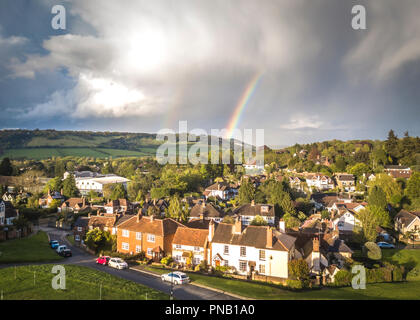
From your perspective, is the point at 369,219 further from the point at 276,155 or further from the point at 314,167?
the point at 276,155

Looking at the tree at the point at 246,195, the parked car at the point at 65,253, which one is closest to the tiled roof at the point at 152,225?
the parked car at the point at 65,253

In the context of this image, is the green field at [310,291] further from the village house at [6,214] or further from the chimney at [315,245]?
the village house at [6,214]

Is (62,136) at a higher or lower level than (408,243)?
higher

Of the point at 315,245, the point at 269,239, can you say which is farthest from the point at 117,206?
the point at 315,245

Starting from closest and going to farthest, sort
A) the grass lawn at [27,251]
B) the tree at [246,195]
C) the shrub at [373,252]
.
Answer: the grass lawn at [27,251]
the shrub at [373,252]
the tree at [246,195]

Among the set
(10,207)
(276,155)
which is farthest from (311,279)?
(276,155)

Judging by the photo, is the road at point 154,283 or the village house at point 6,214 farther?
the village house at point 6,214
